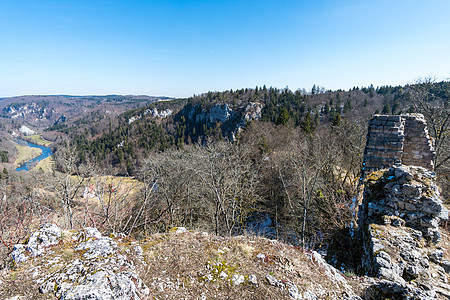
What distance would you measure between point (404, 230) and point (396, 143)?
166 inches

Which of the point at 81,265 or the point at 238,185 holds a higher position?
the point at 81,265

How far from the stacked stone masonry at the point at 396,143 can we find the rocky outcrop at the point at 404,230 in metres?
1.93

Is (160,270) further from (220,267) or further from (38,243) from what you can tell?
(38,243)

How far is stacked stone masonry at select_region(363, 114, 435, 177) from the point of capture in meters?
8.32

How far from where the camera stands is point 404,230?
5.59 metres

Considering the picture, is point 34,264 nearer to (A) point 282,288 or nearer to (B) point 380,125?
(A) point 282,288

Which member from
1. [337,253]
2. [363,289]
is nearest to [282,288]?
[363,289]

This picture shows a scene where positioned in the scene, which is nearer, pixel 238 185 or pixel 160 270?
pixel 160 270

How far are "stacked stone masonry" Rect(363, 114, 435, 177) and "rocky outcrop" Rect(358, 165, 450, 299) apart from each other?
1934 mm

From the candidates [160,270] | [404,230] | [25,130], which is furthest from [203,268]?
[25,130]

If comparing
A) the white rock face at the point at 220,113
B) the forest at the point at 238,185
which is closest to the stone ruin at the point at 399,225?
the forest at the point at 238,185

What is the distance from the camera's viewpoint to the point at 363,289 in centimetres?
379

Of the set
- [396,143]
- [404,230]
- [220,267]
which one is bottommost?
[404,230]

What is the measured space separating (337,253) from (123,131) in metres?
128
